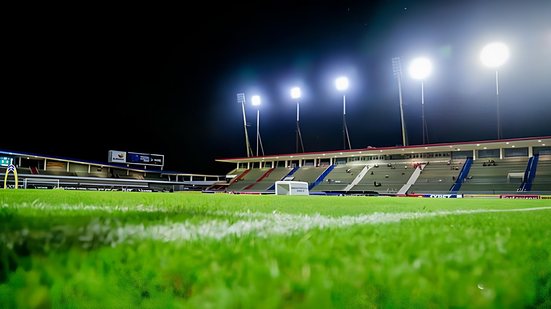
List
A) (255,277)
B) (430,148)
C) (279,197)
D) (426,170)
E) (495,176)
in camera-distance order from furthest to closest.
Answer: (430,148) → (426,170) → (495,176) → (279,197) → (255,277)

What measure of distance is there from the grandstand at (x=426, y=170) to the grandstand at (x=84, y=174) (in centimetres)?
1713

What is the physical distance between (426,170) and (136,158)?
42.1 m

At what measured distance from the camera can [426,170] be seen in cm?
3491

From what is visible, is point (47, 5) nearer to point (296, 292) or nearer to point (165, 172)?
point (296, 292)

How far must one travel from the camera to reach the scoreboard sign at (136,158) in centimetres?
5053

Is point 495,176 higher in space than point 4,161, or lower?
lower

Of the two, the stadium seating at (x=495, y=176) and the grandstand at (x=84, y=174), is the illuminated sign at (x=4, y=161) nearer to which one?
the grandstand at (x=84, y=174)

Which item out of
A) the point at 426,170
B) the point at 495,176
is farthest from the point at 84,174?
the point at 495,176

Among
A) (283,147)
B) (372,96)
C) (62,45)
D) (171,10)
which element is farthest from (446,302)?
(283,147)

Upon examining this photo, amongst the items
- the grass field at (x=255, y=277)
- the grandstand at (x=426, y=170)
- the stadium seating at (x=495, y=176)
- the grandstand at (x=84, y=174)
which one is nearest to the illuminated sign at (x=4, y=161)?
the grandstand at (x=84, y=174)

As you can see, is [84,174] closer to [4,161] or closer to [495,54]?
[4,161]

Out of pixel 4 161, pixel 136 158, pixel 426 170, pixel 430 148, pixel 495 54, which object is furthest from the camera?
pixel 136 158

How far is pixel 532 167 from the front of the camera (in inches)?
1177

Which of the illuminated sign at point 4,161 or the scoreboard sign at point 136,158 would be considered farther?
the scoreboard sign at point 136,158
